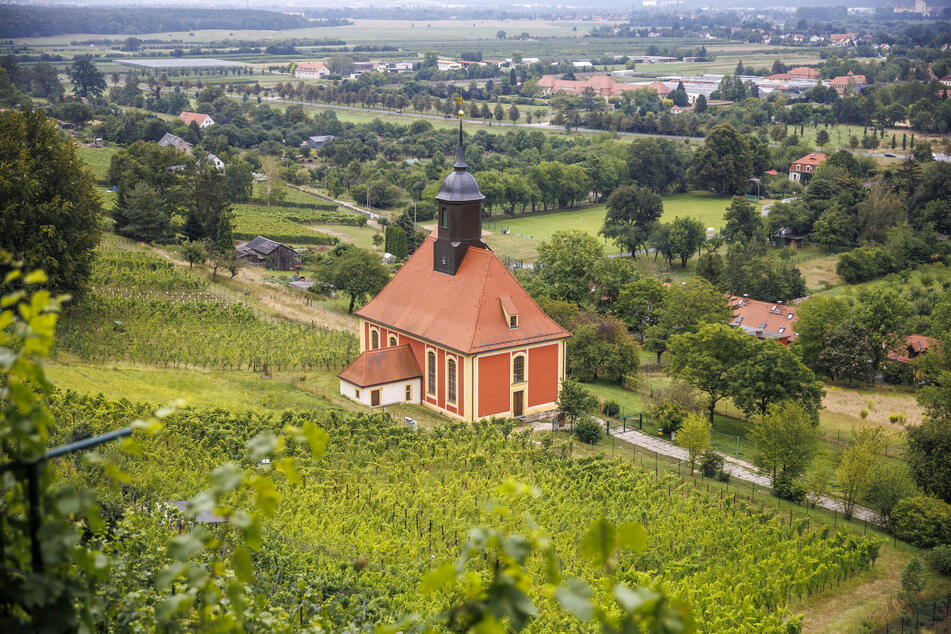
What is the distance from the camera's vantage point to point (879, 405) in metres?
37.5

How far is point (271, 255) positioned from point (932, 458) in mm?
37819

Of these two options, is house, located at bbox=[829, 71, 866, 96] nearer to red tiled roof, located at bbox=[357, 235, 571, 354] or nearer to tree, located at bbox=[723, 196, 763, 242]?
tree, located at bbox=[723, 196, 763, 242]

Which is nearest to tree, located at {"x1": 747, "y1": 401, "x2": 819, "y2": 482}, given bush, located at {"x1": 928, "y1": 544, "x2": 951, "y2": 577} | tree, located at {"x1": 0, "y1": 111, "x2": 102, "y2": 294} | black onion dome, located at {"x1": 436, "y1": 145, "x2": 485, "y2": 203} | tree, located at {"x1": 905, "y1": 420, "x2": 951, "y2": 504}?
tree, located at {"x1": 905, "y1": 420, "x2": 951, "y2": 504}

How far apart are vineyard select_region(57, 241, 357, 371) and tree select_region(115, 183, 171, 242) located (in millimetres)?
9157

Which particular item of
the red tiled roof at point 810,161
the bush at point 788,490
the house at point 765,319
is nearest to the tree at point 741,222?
the house at point 765,319

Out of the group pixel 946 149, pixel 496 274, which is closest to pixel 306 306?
pixel 496 274

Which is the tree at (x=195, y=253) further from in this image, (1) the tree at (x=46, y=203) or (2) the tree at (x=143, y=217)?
(1) the tree at (x=46, y=203)

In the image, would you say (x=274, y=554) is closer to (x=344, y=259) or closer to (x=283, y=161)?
(x=344, y=259)

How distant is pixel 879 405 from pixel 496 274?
18032 mm

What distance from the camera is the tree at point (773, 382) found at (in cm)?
3064

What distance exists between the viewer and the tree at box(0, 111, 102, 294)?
108 ft

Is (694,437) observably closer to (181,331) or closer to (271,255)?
(181,331)

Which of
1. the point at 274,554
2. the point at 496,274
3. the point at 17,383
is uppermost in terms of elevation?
the point at 17,383

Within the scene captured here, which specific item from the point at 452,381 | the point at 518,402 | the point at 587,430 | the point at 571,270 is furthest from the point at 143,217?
the point at 587,430
